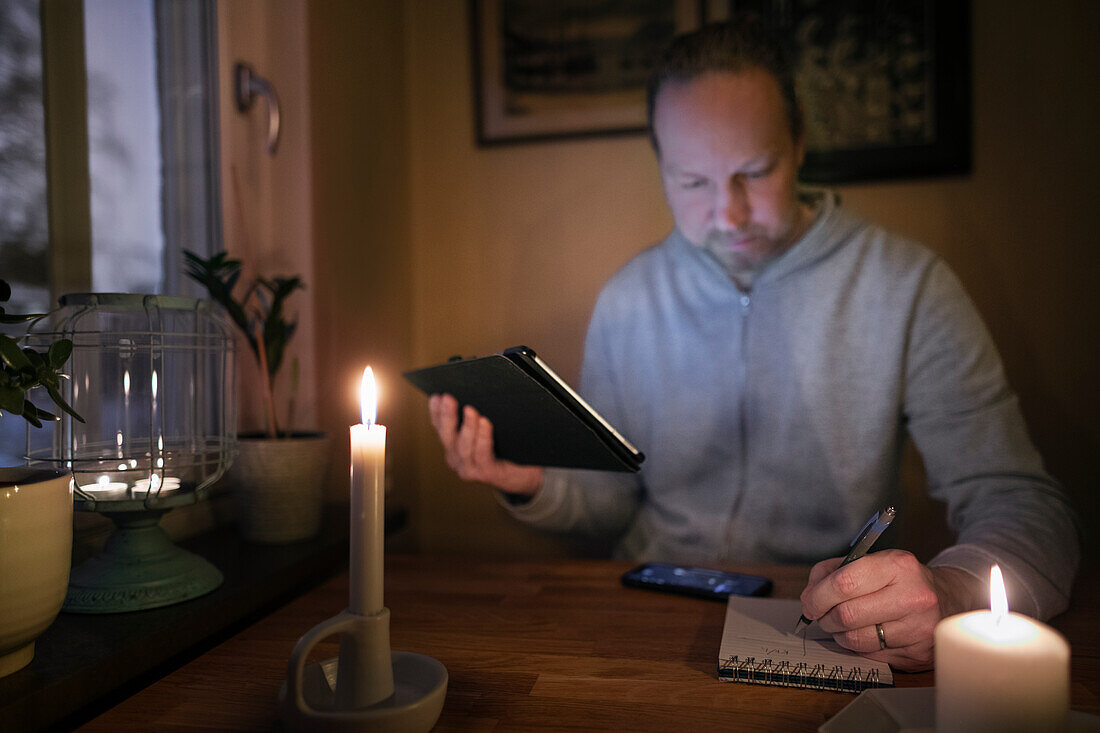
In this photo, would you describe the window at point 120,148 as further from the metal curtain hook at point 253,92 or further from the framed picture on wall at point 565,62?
the framed picture on wall at point 565,62

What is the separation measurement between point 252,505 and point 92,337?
11.9 inches

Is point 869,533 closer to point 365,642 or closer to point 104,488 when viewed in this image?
point 365,642

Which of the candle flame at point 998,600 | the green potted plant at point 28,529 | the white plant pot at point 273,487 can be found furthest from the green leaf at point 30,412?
the candle flame at point 998,600

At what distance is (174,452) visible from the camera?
787 millimetres

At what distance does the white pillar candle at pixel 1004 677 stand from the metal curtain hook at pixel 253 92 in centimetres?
115

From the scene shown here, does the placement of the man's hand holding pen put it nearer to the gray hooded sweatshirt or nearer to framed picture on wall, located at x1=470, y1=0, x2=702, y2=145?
the gray hooded sweatshirt

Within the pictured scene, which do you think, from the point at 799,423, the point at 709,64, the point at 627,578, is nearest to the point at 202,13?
the point at 709,64

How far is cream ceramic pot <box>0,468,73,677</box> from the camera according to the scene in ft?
1.67

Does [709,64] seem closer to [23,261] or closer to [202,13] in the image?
[202,13]

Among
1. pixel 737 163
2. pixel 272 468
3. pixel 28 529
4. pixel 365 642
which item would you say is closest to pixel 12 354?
pixel 28 529

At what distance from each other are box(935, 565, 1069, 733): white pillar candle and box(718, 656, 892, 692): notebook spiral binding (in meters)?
0.15

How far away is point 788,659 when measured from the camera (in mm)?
628

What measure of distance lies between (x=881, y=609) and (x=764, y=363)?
2.47ft

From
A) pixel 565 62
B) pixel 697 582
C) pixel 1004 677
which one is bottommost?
pixel 697 582
